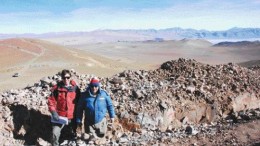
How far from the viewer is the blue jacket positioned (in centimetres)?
1055

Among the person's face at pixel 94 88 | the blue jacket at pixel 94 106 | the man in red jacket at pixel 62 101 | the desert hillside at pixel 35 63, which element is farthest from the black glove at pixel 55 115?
the desert hillside at pixel 35 63

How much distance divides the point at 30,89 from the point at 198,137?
6.24 metres

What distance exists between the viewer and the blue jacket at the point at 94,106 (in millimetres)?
10555

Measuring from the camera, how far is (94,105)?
34.7 ft

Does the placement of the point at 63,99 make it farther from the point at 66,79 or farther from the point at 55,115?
the point at 66,79

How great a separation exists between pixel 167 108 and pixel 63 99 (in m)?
4.78

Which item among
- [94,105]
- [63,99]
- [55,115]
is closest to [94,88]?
[94,105]

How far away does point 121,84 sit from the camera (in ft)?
50.9

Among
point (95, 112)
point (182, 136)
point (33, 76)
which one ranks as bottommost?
point (33, 76)

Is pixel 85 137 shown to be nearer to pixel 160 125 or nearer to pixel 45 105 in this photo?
pixel 45 105

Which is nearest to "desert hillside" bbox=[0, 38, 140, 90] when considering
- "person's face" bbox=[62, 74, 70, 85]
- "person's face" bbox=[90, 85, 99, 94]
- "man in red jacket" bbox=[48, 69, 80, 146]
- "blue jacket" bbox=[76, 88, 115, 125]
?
"man in red jacket" bbox=[48, 69, 80, 146]

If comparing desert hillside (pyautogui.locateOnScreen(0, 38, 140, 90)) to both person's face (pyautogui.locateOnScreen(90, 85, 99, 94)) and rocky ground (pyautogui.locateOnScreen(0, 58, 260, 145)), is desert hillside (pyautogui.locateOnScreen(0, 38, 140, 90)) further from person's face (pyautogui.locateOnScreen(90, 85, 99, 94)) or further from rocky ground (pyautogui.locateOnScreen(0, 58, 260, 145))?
person's face (pyautogui.locateOnScreen(90, 85, 99, 94))

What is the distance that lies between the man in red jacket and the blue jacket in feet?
0.73

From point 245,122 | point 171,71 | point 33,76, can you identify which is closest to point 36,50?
point 33,76
